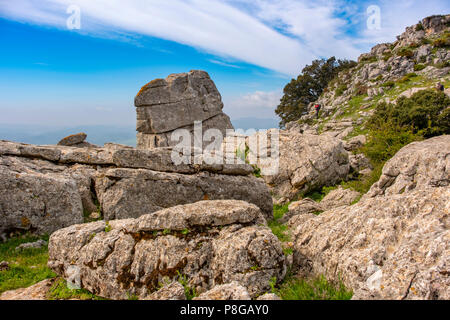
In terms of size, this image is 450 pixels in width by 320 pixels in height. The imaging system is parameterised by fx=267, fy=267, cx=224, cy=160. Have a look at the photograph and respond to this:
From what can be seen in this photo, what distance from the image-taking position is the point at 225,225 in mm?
7527

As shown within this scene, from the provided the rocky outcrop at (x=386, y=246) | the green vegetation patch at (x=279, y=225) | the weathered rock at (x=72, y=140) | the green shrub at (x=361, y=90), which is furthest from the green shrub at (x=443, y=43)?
the weathered rock at (x=72, y=140)

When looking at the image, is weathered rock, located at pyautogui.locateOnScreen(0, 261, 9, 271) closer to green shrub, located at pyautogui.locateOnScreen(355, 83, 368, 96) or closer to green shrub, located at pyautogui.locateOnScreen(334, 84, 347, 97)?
green shrub, located at pyautogui.locateOnScreen(355, 83, 368, 96)

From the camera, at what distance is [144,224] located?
747cm

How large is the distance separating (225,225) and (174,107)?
4067 centimetres

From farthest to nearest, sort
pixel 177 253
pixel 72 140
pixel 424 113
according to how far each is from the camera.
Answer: pixel 72 140 → pixel 424 113 → pixel 177 253

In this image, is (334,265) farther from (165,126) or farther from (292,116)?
(292,116)

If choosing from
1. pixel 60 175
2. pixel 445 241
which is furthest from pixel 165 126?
pixel 445 241

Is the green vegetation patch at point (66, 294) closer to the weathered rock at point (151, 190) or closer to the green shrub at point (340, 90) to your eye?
the weathered rock at point (151, 190)

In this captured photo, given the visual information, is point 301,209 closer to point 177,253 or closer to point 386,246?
point 386,246

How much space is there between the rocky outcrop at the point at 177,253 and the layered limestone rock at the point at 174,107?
125 ft

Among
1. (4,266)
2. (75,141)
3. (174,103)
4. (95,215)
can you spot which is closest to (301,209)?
(95,215)

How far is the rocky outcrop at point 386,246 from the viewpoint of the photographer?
14.6ft

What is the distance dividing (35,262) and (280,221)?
11.9m
